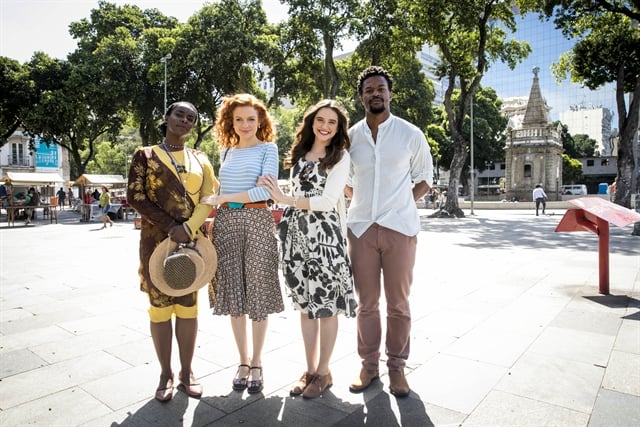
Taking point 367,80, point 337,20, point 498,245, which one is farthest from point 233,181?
point 337,20

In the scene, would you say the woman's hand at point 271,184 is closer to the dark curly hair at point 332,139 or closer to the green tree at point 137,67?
the dark curly hair at point 332,139

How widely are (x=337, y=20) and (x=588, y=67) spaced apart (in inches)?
441

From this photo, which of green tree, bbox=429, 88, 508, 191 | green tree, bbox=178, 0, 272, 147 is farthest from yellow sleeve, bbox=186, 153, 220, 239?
green tree, bbox=429, 88, 508, 191

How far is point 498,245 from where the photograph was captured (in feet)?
36.3

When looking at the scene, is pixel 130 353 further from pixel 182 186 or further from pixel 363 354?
pixel 363 354

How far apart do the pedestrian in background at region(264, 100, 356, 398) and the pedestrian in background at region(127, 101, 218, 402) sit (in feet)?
1.82

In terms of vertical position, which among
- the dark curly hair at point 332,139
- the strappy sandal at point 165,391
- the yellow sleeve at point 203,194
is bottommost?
the strappy sandal at point 165,391

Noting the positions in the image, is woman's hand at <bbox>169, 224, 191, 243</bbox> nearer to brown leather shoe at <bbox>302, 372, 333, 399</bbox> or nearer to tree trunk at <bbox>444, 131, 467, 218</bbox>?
brown leather shoe at <bbox>302, 372, 333, 399</bbox>

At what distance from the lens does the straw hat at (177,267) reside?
9.28 feet

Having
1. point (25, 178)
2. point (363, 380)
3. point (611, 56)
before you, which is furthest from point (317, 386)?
point (25, 178)

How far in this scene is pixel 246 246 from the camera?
122 inches

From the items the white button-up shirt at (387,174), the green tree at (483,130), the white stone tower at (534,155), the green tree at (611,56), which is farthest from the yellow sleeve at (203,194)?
the green tree at (483,130)

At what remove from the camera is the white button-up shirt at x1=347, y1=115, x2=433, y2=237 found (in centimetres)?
316

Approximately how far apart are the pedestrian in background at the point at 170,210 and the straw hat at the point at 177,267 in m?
0.08
